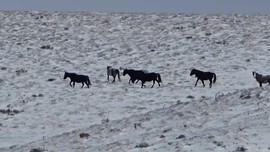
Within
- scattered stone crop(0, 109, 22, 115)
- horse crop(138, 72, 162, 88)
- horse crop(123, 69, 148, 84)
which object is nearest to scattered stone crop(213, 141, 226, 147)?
scattered stone crop(0, 109, 22, 115)

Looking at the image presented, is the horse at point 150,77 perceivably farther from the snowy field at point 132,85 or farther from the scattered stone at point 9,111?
the scattered stone at point 9,111

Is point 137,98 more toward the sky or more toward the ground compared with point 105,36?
more toward the ground

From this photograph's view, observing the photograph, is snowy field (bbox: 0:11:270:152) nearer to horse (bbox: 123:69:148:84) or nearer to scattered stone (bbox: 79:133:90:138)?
scattered stone (bbox: 79:133:90:138)

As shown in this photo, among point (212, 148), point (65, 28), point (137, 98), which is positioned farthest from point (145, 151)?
point (65, 28)

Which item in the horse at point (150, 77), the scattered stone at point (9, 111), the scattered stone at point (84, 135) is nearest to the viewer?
the scattered stone at point (84, 135)

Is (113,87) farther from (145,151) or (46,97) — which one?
(145,151)

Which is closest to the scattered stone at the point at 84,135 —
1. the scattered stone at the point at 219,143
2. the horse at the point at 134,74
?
the scattered stone at the point at 219,143

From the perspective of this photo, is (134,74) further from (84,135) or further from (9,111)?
(84,135)

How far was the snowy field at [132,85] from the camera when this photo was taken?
13938mm

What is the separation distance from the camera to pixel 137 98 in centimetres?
2423

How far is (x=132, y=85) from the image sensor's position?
90.4 ft

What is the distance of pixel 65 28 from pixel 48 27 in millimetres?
1846

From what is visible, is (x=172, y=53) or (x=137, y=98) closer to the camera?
(x=137, y=98)

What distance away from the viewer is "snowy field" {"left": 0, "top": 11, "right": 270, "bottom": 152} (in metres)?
13.9
